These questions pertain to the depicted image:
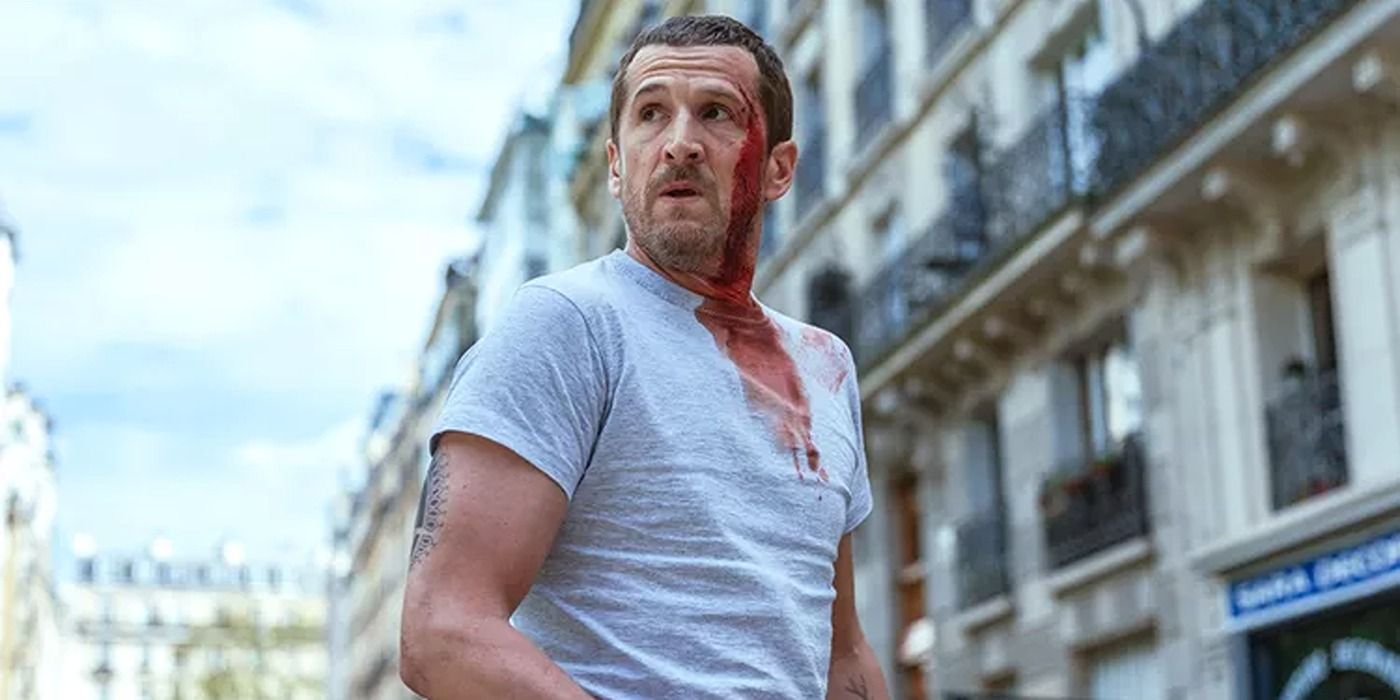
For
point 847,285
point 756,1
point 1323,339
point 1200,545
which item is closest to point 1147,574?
point 1200,545

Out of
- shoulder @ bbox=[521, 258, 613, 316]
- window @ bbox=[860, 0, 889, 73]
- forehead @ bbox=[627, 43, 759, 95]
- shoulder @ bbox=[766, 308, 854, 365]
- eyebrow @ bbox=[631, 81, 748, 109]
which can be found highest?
window @ bbox=[860, 0, 889, 73]

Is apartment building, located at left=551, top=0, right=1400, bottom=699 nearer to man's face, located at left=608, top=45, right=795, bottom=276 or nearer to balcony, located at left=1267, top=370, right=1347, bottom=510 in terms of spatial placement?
balcony, located at left=1267, top=370, right=1347, bottom=510

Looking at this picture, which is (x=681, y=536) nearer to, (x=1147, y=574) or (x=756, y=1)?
(x=1147, y=574)

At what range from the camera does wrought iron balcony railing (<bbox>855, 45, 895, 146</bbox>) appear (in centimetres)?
2653

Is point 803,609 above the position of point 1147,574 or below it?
below

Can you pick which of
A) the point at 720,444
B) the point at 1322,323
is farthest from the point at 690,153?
the point at 1322,323

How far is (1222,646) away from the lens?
1789cm

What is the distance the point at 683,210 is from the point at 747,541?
1.45 ft

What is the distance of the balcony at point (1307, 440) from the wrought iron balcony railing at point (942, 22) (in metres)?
7.84

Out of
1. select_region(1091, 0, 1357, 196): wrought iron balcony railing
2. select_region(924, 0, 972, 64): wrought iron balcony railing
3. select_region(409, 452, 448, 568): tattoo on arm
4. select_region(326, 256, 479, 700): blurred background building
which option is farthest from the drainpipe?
select_region(409, 452, 448, 568): tattoo on arm

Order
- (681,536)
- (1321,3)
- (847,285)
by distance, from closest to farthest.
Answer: (681,536) < (1321,3) < (847,285)

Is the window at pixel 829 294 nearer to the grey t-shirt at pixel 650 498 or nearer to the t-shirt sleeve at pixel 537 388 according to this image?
the grey t-shirt at pixel 650 498

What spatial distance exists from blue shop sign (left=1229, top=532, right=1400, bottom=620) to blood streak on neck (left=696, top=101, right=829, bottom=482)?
43.1 ft

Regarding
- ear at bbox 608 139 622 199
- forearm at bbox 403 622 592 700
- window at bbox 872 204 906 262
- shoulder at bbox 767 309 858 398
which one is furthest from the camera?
window at bbox 872 204 906 262
